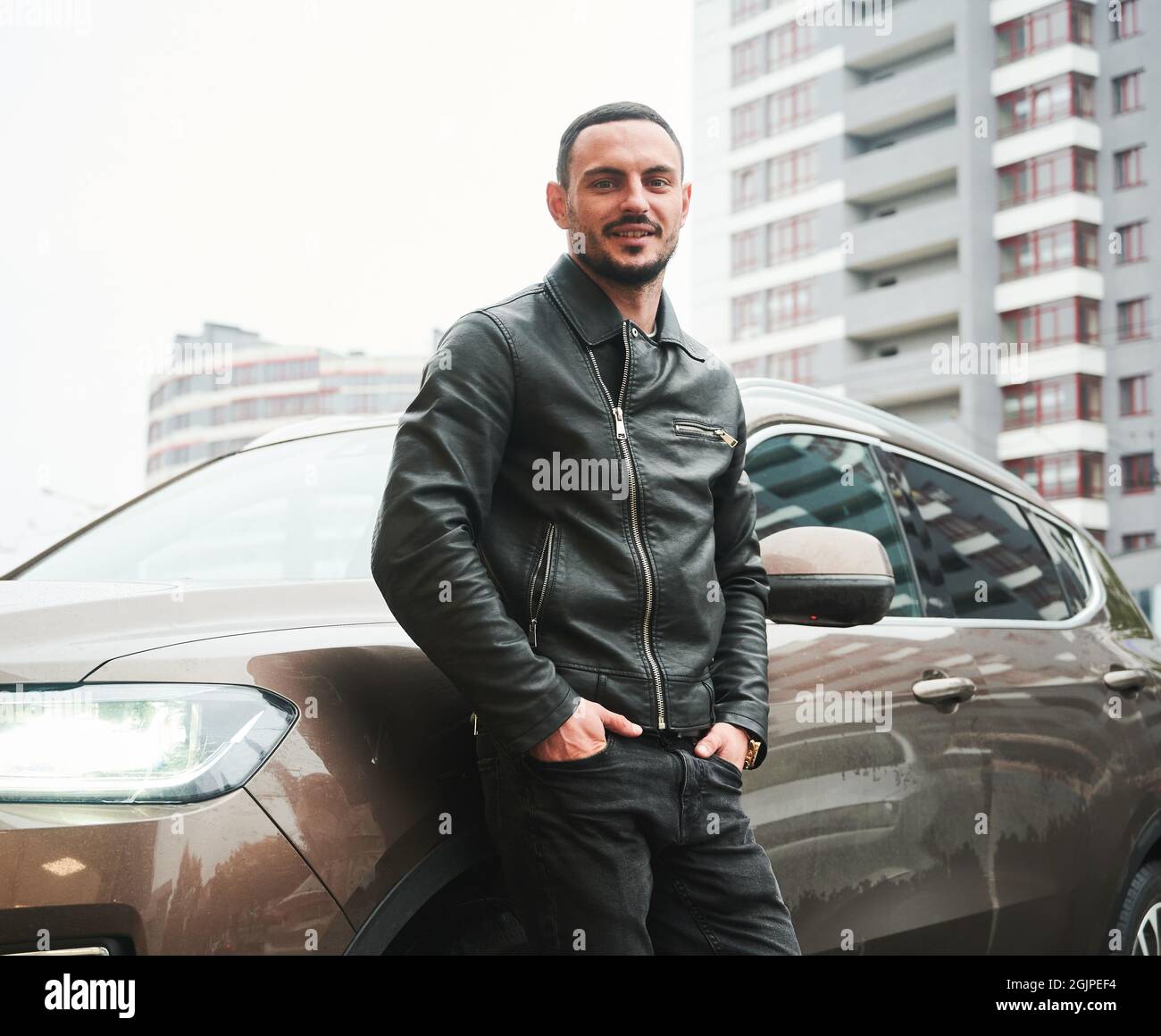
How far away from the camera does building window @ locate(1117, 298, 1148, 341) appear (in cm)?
4697

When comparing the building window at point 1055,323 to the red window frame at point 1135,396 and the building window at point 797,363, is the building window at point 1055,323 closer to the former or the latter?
the red window frame at point 1135,396

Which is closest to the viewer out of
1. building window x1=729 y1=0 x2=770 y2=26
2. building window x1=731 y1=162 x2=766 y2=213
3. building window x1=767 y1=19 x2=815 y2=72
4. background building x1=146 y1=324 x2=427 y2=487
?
building window x1=767 y1=19 x2=815 y2=72

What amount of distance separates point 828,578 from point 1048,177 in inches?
1994

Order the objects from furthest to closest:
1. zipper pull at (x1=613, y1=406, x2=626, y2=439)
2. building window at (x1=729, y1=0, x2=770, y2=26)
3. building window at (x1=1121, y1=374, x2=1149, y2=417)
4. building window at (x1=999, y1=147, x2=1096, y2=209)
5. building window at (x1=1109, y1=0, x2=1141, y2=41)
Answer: building window at (x1=729, y1=0, x2=770, y2=26) → building window at (x1=1109, y1=0, x2=1141, y2=41) → building window at (x1=999, y1=147, x2=1096, y2=209) → building window at (x1=1121, y1=374, x2=1149, y2=417) → zipper pull at (x1=613, y1=406, x2=626, y2=439)

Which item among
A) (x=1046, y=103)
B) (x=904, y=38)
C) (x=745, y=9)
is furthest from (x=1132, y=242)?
(x=745, y=9)

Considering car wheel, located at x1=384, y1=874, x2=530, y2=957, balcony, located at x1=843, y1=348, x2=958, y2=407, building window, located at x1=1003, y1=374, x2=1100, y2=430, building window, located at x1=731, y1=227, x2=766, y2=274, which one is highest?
building window, located at x1=731, y1=227, x2=766, y2=274

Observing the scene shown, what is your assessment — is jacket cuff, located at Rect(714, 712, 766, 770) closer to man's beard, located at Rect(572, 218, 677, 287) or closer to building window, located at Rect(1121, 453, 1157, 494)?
man's beard, located at Rect(572, 218, 677, 287)

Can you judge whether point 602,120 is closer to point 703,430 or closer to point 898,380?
point 703,430

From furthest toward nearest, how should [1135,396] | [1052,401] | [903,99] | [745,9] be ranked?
1. [745,9]
2. [903,99]
3. [1052,401]
4. [1135,396]

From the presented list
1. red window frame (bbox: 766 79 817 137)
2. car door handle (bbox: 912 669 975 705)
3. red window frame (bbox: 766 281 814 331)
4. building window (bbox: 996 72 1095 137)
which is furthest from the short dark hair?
red window frame (bbox: 766 79 817 137)

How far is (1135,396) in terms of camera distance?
1857 inches

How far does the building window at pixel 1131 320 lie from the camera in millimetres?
46969

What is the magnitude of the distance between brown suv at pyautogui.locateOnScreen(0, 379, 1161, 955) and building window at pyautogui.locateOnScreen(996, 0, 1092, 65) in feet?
166

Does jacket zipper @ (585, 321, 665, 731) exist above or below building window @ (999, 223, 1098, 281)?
below
